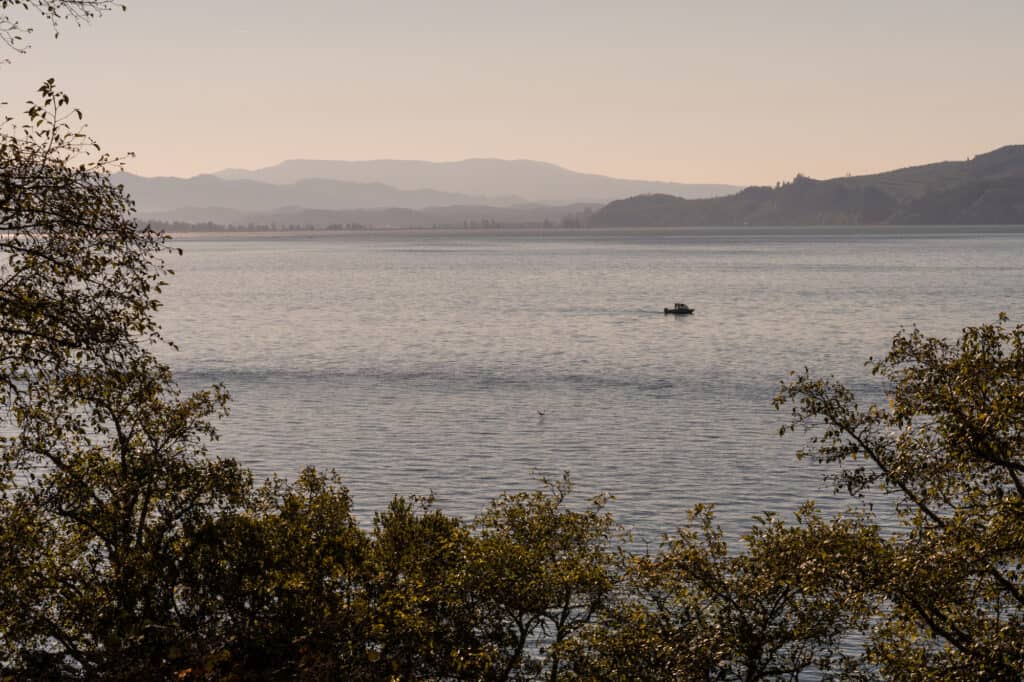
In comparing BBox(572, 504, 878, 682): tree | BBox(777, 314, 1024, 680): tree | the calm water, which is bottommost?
the calm water

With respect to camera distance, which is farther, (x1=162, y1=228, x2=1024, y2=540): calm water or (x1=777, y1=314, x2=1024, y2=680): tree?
(x1=162, y1=228, x2=1024, y2=540): calm water

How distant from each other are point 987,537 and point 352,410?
92198 millimetres

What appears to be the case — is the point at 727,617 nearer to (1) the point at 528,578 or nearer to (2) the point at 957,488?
(1) the point at 528,578

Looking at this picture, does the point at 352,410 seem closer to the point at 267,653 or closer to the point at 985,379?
the point at 267,653

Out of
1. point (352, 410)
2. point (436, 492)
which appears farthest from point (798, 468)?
point (352, 410)

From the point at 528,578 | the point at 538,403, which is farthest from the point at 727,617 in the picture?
the point at 538,403

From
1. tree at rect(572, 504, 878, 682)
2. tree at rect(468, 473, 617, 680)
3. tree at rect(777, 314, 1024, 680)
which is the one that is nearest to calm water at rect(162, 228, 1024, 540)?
tree at rect(468, 473, 617, 680)

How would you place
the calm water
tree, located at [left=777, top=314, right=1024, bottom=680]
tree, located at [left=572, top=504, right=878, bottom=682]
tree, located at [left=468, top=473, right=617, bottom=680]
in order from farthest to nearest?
the calm water < tree, located at [left=468, top=473, right=617, bottom=680] < tree, located at [left=572, top=504, right=878, bottom=682] < tree, located at [left=777, top=314, right=1024, bottom=680]

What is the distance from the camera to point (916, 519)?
28266 millimetres

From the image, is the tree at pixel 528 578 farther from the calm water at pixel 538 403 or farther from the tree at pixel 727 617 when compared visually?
the calm water at pixel 538 403

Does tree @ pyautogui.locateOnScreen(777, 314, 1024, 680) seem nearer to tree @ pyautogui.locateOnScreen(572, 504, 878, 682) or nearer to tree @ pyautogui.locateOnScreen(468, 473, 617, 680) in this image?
tree @ pyautogui.locateOnScreen(572, 504, 878, 682)

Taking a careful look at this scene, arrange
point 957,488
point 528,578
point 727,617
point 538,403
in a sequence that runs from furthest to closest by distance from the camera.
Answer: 1. point 538,403
2. point 528,578
3. point 727,617
4. point 957,488

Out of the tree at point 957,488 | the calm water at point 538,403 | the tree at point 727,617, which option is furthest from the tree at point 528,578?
the calm water at point 538,403

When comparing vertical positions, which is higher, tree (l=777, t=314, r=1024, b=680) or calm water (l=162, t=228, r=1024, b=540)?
tree (l=777, t=314, r=1024, b=680)
